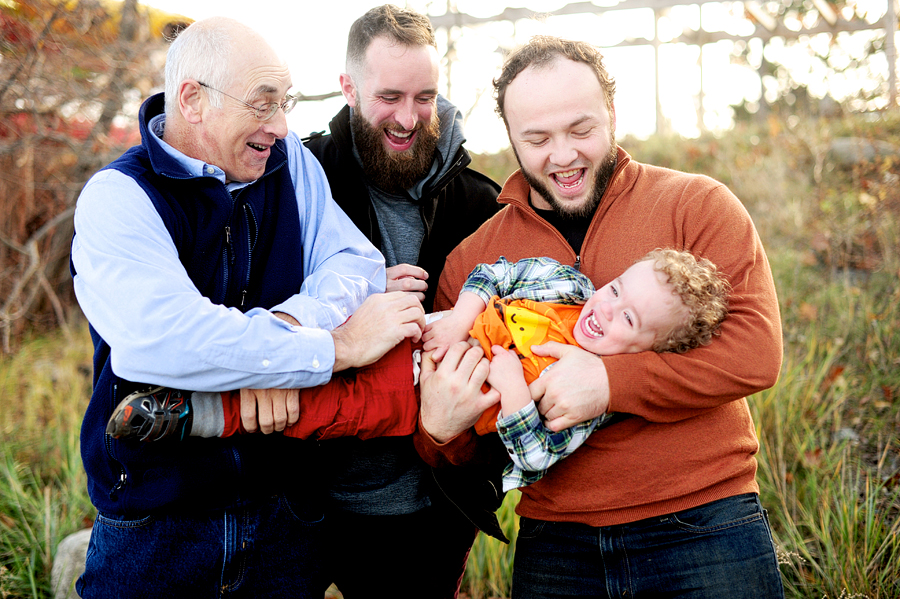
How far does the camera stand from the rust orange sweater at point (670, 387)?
2014 millimetres

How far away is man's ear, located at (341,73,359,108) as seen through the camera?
9.84ft

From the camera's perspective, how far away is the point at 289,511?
2.22 m

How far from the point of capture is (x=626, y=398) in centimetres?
202

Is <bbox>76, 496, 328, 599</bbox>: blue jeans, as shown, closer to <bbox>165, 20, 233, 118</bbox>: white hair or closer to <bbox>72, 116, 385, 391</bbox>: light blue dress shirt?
<bbox>72, 116, 385, 391</bbox>: light blue dress shirt

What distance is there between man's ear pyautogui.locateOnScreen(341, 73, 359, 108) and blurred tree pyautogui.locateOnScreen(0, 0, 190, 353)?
2.92 m

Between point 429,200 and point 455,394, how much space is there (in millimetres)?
1057

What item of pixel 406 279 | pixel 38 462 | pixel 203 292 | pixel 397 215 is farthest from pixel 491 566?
pixel 38 462

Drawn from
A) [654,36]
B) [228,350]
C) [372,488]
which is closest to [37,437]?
[372,488]

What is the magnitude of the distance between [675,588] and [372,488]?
3.59ft

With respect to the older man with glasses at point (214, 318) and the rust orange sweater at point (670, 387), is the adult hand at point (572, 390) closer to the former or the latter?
the rust orange sweater at point (670, 387)

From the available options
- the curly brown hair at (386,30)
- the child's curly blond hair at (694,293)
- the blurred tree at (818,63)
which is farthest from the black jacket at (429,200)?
the blurred tree at (818,63)

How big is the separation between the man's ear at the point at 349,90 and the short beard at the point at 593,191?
0.96 metres

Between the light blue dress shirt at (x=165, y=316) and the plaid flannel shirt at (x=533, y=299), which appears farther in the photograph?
the plaid flannel shirt at (x=533, y=299)

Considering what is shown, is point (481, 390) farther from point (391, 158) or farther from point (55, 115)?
point (55, 115)
